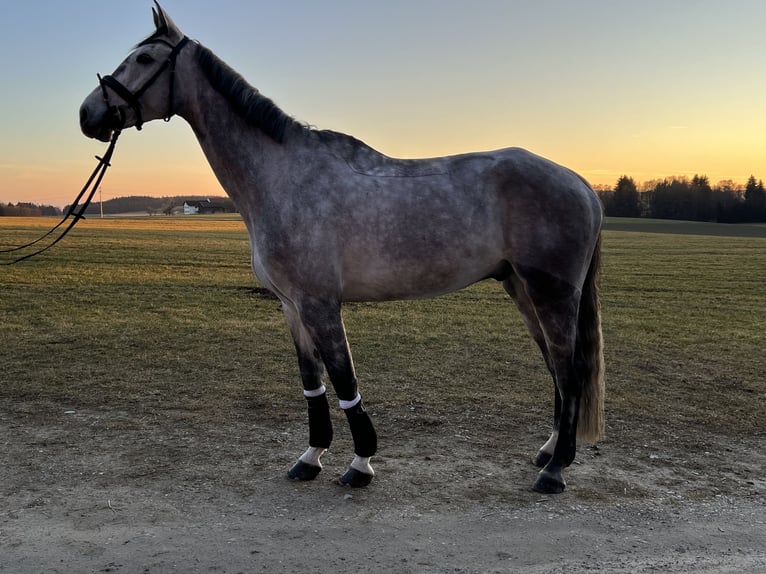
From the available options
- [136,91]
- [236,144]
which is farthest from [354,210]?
[136,91]

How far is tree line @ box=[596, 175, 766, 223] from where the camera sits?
7681 centimetres

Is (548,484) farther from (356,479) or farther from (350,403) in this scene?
(350,403)

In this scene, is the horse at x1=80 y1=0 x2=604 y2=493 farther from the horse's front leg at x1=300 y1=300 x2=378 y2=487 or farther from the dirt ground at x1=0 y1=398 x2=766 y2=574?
the dirt ground at x1=0 y1=398 x2=766 y2=574

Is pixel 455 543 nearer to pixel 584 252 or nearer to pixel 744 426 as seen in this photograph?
pixel 584 252

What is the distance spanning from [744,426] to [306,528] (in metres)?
4.17

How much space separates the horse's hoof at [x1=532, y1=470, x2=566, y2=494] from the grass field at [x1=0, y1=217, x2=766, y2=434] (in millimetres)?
1655

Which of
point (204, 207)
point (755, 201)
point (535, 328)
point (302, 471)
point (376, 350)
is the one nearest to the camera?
point (302, 471)

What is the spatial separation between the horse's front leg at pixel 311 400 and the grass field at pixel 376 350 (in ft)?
4.33

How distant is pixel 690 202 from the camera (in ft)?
261

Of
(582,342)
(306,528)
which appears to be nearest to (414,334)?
(582,342)

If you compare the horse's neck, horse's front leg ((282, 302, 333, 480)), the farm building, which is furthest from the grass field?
the farm building

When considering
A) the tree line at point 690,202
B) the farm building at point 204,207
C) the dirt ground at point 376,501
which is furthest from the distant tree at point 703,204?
the dirt ground at point 376,501

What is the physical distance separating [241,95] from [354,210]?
1.10m

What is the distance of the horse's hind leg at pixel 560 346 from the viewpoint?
3.96 m
